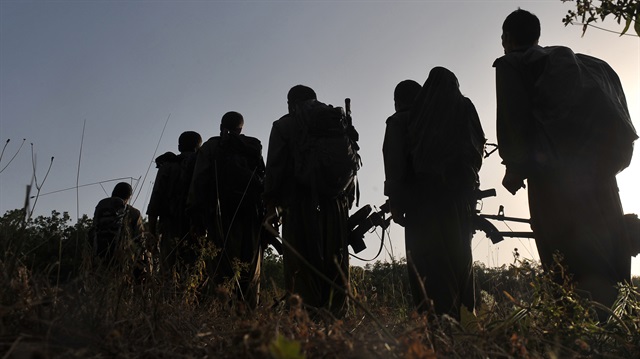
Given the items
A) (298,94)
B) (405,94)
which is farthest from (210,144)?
(405,94)

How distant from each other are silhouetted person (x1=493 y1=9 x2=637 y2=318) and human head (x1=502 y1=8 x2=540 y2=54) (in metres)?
0.24

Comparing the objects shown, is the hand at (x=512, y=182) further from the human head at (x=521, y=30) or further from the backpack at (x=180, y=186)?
the backpack at (x=180, y=186)

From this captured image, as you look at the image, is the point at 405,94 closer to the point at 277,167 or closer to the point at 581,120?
the point at 277,167

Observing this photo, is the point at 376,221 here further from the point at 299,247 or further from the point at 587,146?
the point at 587,146

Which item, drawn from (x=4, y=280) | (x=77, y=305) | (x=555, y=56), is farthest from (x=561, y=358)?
(x=555, y=56)

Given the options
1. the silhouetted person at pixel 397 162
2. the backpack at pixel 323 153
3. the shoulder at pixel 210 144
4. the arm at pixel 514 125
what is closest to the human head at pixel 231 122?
the shoulder at pixel 210 144

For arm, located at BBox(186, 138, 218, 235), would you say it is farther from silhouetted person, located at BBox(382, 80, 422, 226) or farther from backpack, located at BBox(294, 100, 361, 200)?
silhouetted person, located at BBox(382, 80, 422, 226)

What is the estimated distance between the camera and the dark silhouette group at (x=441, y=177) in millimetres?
3748

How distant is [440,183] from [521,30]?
4.50 feet

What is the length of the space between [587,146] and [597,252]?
25.4 inches

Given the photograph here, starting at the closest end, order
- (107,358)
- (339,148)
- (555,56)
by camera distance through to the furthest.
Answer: (107,358), (555,56), (339,148)

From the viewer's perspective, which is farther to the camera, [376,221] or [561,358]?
[376,221]

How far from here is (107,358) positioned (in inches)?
67.6

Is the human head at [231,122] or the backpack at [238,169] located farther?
the human head at [231,122]
